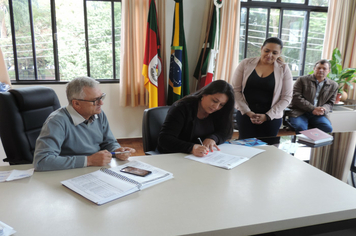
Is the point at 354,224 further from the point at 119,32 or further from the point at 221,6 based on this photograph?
the point at 119,32

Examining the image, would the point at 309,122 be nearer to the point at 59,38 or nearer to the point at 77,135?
the point at 77,135

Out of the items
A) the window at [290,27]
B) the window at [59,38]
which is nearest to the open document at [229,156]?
the window at [59,38]

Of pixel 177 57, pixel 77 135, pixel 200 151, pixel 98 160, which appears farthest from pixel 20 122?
pixel 177 57

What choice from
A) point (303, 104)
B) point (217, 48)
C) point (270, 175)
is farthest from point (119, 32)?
point (270, 175)

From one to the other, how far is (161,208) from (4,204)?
57 centimetres

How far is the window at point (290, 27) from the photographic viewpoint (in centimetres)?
435

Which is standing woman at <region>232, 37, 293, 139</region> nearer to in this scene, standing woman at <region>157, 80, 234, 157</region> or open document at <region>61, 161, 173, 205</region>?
standing woman at <region>157, 80, 234, 157</region>

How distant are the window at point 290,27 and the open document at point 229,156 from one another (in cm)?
306

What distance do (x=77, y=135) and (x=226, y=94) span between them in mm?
945

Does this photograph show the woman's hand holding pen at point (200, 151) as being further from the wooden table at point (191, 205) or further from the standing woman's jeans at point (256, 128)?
the standing woman's jeans at point (256, 128)

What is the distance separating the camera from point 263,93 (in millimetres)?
2484

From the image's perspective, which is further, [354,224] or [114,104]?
[114,104]

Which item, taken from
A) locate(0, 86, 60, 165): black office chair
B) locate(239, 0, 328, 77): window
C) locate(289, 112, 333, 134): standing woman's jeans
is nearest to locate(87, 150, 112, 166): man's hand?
locate(0, 86, 60, 165): black office chair

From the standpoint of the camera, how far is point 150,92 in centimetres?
365
